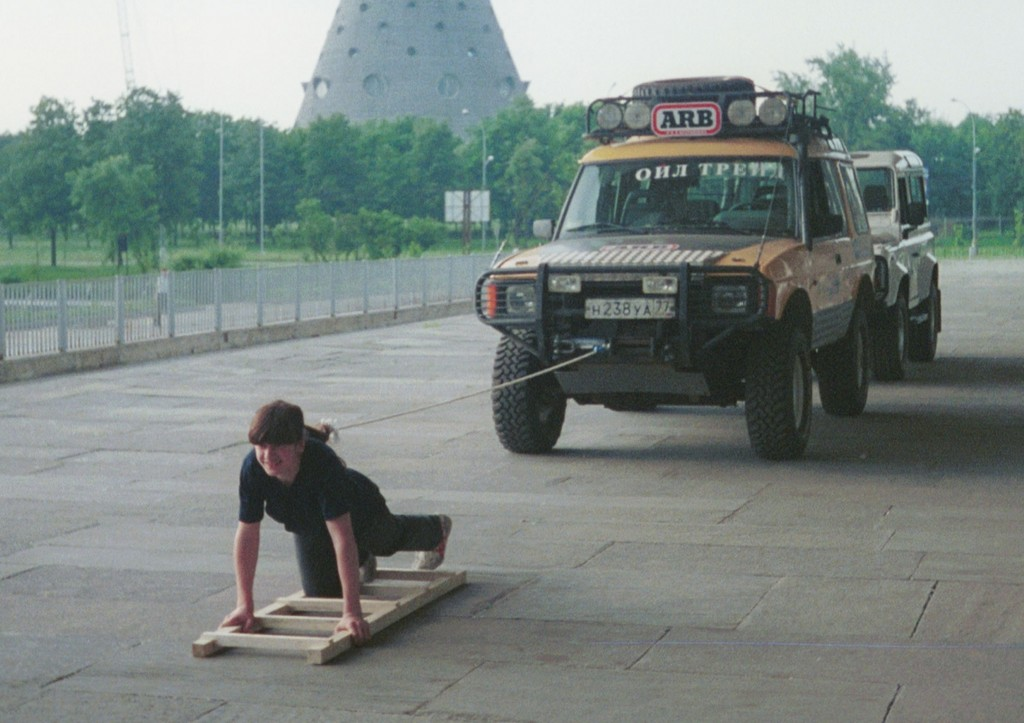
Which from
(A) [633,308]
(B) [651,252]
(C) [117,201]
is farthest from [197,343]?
(C) [117,201]

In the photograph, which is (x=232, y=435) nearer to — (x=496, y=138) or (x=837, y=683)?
(x=837, y=683)

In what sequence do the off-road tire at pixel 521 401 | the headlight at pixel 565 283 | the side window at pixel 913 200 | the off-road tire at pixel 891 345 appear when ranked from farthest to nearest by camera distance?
the side window at pixel 913 200 < the off-road tire at pixel 891 345 < the off-road tire at pixel 521 401 < the headlight at pixel 565 283

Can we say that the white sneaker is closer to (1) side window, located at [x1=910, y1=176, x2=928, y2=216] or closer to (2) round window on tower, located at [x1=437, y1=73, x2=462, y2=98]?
(1) side window, located at [x1=910, y1=176, x2=928, y2=216]

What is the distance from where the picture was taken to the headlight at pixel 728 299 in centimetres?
1155

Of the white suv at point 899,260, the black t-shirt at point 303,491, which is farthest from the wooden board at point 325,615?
the white suv at point 899,260

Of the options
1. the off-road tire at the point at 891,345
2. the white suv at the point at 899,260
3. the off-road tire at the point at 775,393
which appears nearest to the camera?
the off-road tire at the point at 775,393

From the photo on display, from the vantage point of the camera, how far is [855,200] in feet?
49.6

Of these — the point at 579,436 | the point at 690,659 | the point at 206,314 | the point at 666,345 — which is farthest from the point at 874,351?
the point at 690,659

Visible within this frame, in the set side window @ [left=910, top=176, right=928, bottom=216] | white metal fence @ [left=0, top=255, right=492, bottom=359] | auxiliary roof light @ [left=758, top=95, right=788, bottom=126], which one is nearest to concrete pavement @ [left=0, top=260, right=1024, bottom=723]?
auxiliary roof light @ [left=758, top=95, right=788, bottom=126]

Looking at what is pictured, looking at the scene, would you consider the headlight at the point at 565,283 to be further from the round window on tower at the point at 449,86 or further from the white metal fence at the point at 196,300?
the round window on tower at the point at 449,86

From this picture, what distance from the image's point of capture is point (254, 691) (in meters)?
6.23

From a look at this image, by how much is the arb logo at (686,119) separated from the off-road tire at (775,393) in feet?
7.20

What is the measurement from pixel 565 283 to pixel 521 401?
43.6 inches

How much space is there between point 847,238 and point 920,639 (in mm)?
7923
